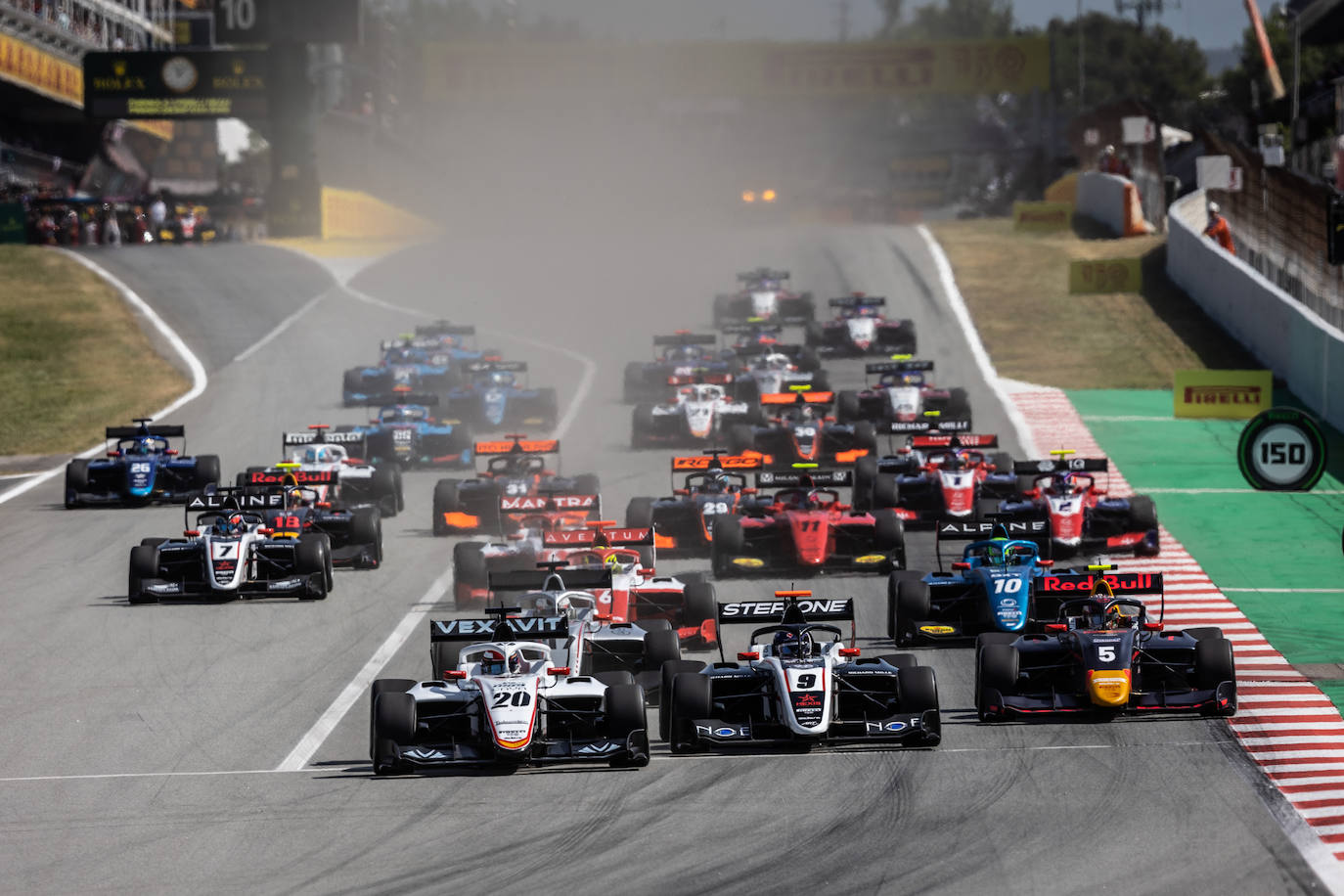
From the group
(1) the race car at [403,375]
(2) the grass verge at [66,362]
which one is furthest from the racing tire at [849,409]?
(2) the grass verge at [66,362]

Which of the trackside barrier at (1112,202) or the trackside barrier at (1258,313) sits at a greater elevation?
the trackside barrier at (1112,202)

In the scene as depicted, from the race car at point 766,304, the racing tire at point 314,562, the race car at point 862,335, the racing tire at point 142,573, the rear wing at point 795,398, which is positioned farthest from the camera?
the race car at point 766,304

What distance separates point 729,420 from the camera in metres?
40.4

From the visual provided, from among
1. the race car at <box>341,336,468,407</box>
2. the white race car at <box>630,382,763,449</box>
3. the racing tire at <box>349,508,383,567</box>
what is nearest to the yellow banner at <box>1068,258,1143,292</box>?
the white race car at <box>630,382,763,449</box>

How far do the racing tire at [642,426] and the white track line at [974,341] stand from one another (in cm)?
775

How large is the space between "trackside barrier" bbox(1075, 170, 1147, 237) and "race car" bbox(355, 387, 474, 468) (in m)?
33.3

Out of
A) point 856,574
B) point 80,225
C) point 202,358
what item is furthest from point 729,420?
point 80,225

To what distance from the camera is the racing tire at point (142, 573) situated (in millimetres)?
26859

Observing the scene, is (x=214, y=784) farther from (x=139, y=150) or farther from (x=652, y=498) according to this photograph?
(x=139, y=150)

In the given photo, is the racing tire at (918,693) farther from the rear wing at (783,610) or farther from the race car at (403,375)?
the race car at (403,375)

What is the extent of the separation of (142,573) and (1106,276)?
115 feet

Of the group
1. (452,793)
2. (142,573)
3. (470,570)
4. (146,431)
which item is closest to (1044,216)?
(146,431)

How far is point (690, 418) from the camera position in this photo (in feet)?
132

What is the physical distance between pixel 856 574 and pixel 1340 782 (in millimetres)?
11257
